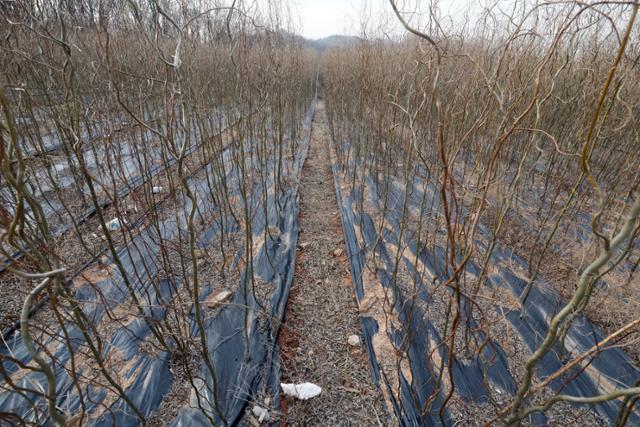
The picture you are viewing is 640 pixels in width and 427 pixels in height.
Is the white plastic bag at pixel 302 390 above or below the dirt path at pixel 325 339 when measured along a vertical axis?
above

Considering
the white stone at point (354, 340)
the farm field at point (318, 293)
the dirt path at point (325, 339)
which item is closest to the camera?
the farm field at point (318, 293)

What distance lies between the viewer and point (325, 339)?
244 centimetres

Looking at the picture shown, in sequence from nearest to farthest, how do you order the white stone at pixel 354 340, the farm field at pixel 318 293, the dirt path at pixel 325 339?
the farm field at pixel 318 293, the dirt path at pixel 325 339, the white stone at pixel 354 340

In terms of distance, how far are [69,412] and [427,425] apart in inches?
80.7

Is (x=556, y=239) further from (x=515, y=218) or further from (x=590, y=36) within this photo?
(x=590, y=36)

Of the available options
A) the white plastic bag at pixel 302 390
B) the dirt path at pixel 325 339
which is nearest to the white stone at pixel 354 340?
the dirt path at pixel 325 339

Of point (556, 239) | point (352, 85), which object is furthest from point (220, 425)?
point (352, 85)

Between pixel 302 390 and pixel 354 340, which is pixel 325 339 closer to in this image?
pixel 354 340

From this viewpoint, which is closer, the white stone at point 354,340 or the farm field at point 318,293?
the farm field at point 318,293

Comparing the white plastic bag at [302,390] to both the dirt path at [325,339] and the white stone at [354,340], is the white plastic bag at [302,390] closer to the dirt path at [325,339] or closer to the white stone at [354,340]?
the dirt path at [325,339]

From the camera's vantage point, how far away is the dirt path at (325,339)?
192 centimetres

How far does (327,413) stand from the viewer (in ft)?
6.27

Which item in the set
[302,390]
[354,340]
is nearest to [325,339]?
[354,340]

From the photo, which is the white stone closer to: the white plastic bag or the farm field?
the farm field
